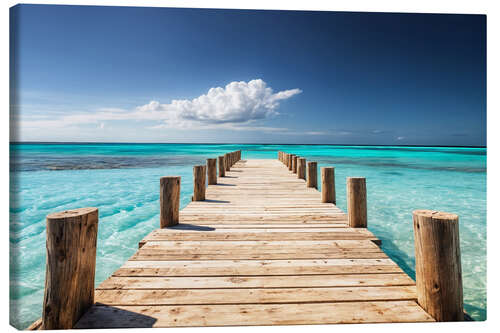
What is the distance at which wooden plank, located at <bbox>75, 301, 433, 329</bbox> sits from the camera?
5.94 feet

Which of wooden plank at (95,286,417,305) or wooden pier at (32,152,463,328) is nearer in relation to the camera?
wooden pier at (32,152,463,328)

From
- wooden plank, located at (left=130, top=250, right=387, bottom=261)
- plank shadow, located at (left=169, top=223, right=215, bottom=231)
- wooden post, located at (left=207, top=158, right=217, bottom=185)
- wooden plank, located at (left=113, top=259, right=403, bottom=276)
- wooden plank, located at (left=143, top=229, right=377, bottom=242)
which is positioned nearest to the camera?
wooden plank, located at (left=113, top=259, right=403, bottom=276)

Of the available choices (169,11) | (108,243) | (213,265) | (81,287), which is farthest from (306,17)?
(108,243)

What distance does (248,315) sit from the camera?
186cm

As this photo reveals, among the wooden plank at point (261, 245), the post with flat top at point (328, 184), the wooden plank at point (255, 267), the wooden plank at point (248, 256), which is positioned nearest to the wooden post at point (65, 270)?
the wooden plank at point (255, 267)

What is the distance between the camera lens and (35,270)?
5.06 m

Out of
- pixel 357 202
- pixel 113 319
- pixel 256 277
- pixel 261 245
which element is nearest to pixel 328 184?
pixel 357 202

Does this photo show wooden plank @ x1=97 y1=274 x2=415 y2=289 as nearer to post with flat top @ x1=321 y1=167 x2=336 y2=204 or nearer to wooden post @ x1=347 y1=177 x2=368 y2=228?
wooden post @ x1=347 y1=177 x2=368 y2=228

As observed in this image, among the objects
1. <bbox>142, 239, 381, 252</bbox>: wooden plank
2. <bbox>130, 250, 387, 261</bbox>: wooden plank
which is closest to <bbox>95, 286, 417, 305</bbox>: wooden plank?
<bbox>130, 250, 387, 261</bbox>: wooden plank

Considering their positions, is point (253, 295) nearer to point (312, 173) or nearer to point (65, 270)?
point (65, 270)

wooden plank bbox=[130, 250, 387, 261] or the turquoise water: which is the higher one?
wooden plank bbox=[130, 250, 387, 261]

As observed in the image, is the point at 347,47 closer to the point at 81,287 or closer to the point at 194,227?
the point at 194,227

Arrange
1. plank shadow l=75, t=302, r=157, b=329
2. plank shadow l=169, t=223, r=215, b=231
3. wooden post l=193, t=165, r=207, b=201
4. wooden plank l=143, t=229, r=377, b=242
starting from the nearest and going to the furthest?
plank shadow l=75, t=302, r=157, b=329 < wooden plank l=143, t=229, r=377, b=242 < plank shadow l=169, t=223, r=215, b=231 < wooden post l=193, t=165, r=207, b=201

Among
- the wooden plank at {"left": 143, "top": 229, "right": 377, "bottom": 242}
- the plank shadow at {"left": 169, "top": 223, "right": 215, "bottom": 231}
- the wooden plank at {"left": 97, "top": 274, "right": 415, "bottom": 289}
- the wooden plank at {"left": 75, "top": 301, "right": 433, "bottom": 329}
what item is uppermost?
the plank shadow at {"left": 169, "top": 223, "right": 215, "bottom": 231}
